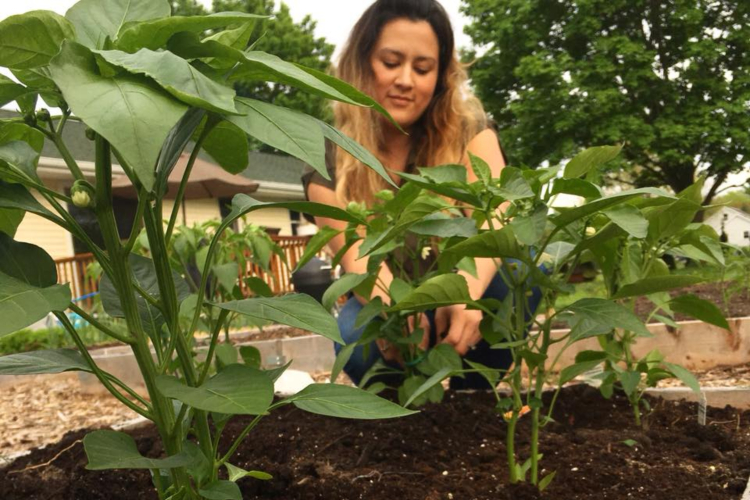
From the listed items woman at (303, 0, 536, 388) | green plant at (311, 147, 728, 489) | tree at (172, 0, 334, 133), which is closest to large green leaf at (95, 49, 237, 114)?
green plant at (311, 147, 728, 489)

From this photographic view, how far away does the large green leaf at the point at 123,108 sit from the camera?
0.52 metres

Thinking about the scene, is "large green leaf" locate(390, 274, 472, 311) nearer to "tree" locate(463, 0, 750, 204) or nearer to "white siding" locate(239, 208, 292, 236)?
"white siding" locate(239, 208, 292, 236)

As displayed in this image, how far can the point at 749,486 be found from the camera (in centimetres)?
122

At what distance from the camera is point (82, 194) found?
2.68 feet

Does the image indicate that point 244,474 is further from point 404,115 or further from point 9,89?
point 404,115

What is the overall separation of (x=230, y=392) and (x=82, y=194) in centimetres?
31

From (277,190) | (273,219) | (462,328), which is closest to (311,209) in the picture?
(462,328)

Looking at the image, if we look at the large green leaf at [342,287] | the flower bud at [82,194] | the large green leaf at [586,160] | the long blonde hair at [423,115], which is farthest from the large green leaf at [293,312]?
the long blonde hair at [423,115]

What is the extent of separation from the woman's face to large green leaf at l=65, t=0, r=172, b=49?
75.9 inches

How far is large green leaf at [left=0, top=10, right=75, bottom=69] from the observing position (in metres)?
0.65

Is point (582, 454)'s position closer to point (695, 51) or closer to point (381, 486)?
point (381, 486)

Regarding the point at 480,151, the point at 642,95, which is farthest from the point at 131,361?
the point at 642,95

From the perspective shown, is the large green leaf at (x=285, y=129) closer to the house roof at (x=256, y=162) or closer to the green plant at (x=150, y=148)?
the green plant at (x=150, y=148)

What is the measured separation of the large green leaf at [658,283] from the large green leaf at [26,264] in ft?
3.29
